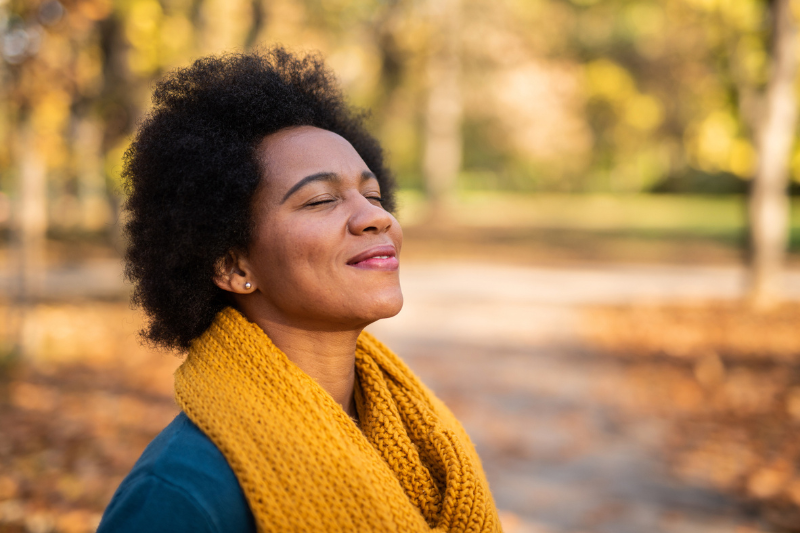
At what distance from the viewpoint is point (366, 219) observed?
6.09ft

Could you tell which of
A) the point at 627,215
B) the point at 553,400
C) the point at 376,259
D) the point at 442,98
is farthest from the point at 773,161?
the point at 627,215

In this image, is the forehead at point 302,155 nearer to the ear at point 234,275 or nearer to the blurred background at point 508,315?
the ear at point 234,275

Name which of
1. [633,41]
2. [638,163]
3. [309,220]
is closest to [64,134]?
[309,220]

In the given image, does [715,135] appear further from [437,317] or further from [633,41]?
[633,41]

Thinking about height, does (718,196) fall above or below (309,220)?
above

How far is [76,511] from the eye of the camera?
412 centimetres

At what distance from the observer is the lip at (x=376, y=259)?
1851 mm

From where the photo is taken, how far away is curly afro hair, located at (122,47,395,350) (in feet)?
6.14

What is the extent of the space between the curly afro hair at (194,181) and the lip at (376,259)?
1.09 feet

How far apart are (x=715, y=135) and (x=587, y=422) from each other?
659cm

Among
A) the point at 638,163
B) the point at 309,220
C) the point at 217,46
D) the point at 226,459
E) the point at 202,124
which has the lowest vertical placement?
the point at 226,459

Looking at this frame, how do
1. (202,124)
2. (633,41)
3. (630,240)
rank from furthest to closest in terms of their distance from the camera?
1. (633,41)
2. (630,240)
3. (202,124)

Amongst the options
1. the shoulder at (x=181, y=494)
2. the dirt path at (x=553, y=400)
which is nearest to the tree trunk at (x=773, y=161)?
the dirt path at (x=553, y=400)

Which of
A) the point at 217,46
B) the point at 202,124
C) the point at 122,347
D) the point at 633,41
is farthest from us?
the point at 633,41
